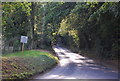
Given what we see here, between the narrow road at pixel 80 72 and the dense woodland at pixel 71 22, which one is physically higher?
the dense woodland at pixel 71 22

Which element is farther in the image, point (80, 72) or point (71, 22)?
point (71, 22)

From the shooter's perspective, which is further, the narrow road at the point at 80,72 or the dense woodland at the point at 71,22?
the dense woodland at the point at 71,22

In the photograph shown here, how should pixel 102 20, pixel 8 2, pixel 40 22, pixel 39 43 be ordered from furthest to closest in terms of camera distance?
pixel 39 43
pixel 40 22
pixel 102 20
pixel 8 2

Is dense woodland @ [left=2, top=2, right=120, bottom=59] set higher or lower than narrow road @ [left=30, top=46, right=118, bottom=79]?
higher

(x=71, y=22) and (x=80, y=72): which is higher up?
(x=71, y=22)

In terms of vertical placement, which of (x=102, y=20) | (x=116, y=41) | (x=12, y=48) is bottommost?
(x=12, y=48)

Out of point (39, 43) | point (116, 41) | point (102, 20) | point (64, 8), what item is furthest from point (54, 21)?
point (39, 43)

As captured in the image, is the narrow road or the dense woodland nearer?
the narrow road

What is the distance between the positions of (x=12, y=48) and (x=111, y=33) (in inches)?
617

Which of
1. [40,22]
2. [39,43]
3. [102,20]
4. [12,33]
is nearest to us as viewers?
[102,20]

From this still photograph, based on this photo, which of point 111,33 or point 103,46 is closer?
point 111,33

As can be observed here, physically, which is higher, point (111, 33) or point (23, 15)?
point (23, 15)

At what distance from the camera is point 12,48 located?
26.3m

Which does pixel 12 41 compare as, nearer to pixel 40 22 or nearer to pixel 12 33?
pixel 12 33
